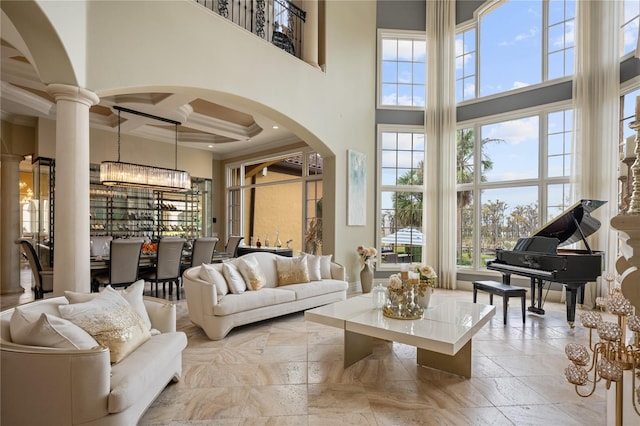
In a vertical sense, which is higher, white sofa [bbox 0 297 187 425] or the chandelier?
the chandelier

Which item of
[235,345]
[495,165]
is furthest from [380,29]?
[235,345]

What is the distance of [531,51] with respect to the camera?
252 inches

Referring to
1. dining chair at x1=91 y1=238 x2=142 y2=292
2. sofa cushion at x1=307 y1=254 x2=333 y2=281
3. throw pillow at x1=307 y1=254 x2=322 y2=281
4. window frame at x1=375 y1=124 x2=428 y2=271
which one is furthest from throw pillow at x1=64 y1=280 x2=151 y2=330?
window frame at x1=375 y1=124 x2=428 y2=271

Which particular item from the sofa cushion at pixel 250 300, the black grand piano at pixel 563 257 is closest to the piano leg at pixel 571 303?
the black grand piano at pixel 563 257

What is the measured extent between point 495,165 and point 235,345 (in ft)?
19.0

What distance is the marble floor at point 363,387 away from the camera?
2373 mm

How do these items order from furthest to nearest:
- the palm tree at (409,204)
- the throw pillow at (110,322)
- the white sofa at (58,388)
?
the palm tree at (409,204) → the throw pillow at (110,322) → the white sofa at (58,388)

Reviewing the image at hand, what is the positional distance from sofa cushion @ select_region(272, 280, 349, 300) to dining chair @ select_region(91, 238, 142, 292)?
2314 mm

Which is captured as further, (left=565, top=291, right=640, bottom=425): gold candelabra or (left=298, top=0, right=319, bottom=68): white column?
(left=298, top=0, right=319, bottom=68): white column

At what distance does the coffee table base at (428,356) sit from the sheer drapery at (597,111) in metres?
3.75

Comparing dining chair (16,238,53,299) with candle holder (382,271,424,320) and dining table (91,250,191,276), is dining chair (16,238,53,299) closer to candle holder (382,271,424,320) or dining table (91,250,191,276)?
dining table (91,250,191,276)

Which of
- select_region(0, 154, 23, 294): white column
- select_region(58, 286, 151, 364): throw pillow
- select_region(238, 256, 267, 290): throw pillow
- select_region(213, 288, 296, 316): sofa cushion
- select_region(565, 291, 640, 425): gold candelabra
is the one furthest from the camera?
select_region(0, 154, 23, 294): white column

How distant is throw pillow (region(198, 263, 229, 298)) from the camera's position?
4.16 m

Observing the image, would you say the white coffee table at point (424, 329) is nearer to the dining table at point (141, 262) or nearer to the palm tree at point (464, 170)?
the dining table at point (141, 262)
